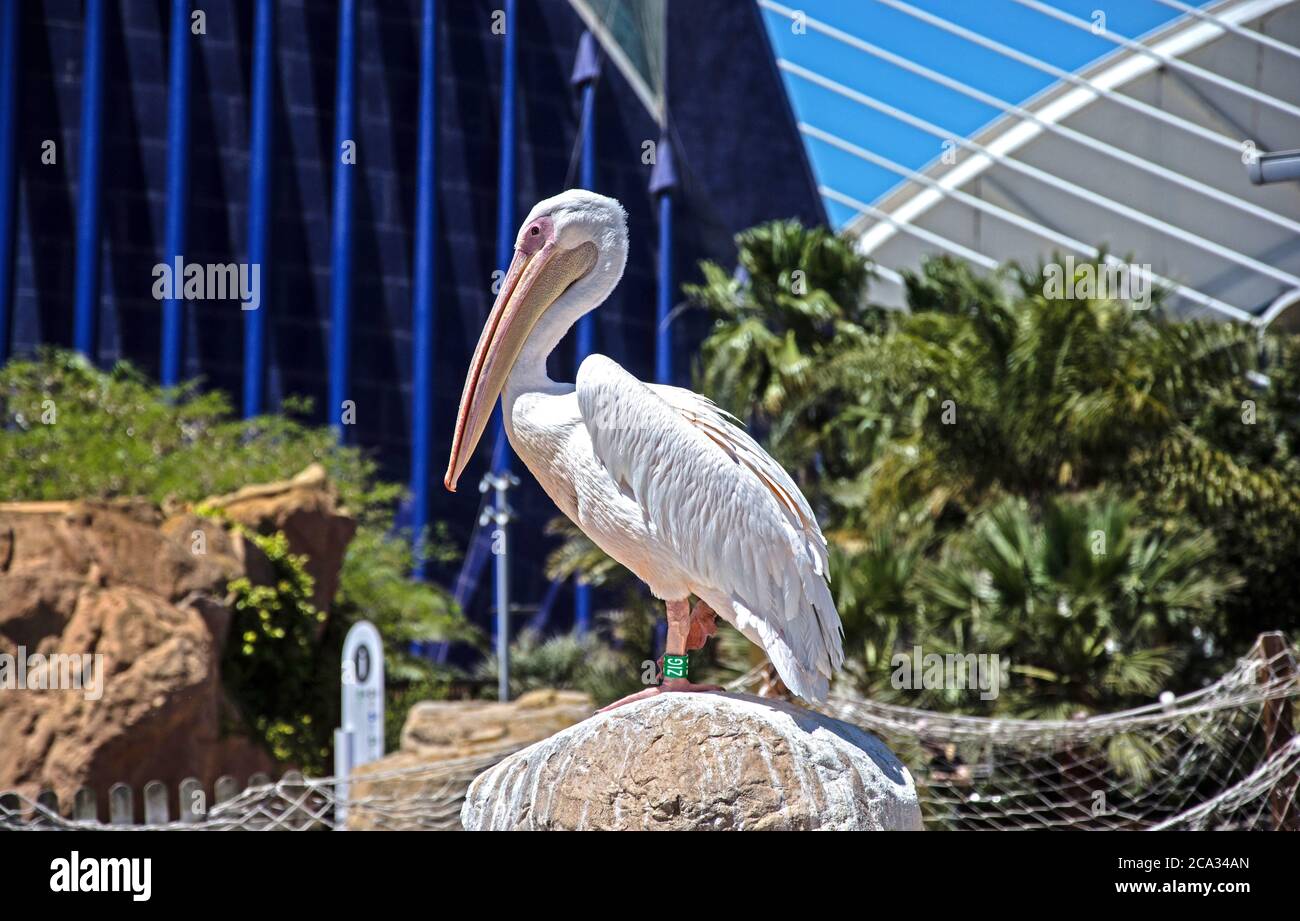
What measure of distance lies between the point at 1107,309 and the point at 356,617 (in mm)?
9239

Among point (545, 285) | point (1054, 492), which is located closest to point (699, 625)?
point (545, 285)

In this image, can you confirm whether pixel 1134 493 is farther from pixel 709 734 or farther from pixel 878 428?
pixel 709 734

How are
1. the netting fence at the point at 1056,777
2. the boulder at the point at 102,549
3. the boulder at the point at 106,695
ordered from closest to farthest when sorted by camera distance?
the netting fence at the point at 1056,777
the boulder at the point at 106,695
the boulder at the point at 102,549

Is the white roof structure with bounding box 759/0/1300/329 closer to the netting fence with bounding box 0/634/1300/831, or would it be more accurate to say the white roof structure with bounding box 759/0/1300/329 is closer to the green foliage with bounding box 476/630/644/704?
the green foliage with bounding box 476/630/644/704

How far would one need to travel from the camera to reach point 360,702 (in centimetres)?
1537

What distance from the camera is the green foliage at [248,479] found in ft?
52.5

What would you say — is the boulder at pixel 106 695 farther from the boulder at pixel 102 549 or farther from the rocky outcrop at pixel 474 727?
the rocky outcrop at pixel 474 727

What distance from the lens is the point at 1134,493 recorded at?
55.1ft

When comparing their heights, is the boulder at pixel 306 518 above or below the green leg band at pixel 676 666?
above

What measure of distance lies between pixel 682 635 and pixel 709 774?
0.67m

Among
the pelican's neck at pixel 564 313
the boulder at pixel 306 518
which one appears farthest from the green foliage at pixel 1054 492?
the pelican's neck at pixel 564 313

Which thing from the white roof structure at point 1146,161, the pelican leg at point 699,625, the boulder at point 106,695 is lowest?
the boulder at point 106,695

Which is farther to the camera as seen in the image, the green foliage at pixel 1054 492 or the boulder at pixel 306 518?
the boulder at pixel 306 518

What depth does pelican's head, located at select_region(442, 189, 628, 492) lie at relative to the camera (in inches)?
260
